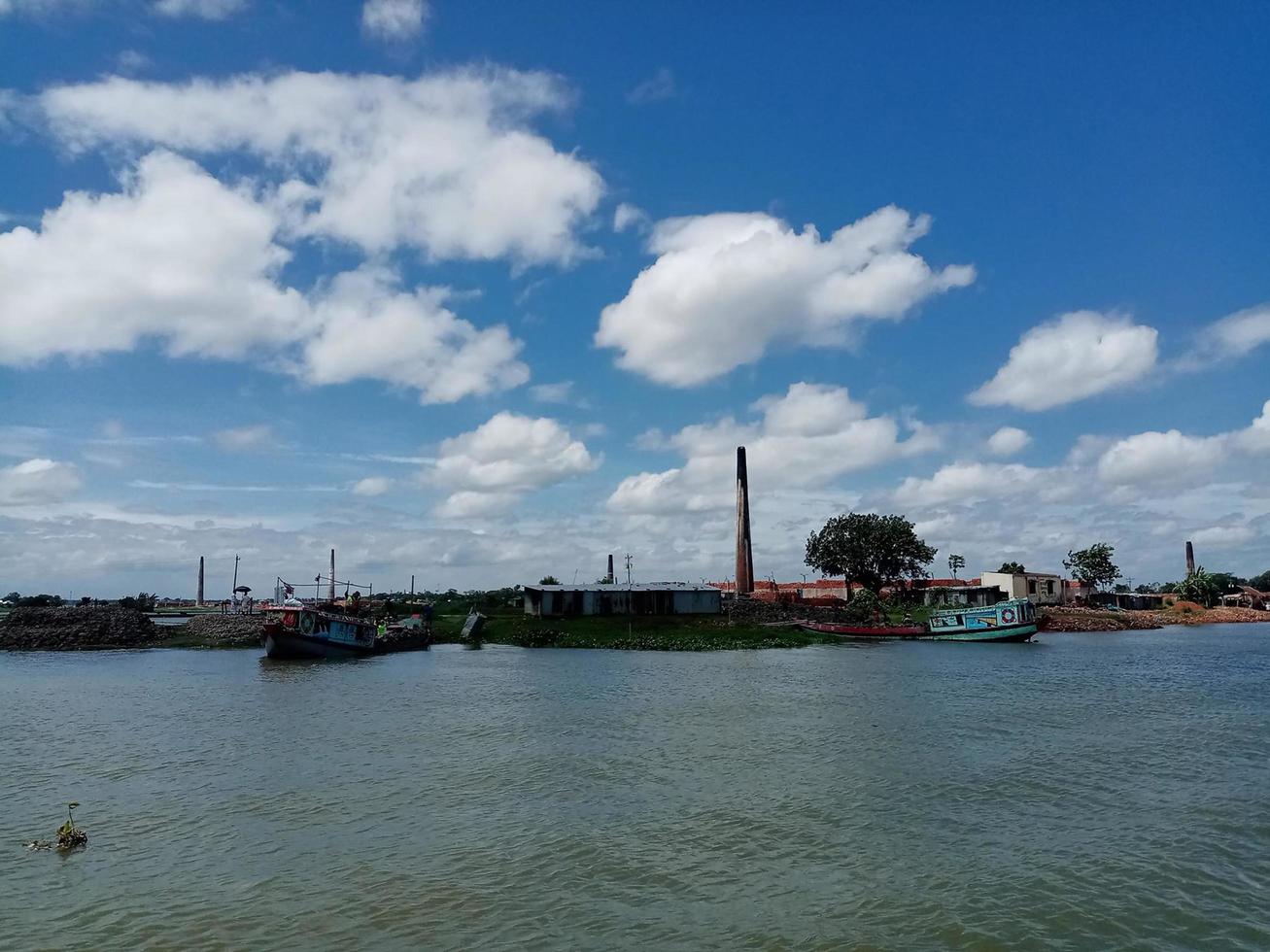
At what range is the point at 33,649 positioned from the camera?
2970 inches

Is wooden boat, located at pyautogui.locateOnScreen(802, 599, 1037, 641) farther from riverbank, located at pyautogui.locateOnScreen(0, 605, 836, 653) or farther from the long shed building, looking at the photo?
the long shed building

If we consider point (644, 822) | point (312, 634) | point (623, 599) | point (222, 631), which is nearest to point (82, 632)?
point (222, 631)

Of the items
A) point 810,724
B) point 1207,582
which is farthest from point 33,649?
point 1207,582

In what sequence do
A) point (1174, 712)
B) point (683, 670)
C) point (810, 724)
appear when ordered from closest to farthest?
point (810, 724)
point (1174, 712)
point (683, 670)

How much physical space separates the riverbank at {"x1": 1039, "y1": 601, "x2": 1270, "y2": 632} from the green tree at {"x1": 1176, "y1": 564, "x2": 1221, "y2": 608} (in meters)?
2.06

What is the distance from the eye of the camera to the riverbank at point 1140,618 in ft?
337

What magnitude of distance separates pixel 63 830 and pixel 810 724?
24621 mm

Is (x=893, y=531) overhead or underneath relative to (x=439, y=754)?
overhead

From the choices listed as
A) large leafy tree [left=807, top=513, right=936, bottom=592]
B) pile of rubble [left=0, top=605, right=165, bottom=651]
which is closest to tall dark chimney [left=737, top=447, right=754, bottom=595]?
large leafy tree [left=807, top=513, right=936, bottom=592]

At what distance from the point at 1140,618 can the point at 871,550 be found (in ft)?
136

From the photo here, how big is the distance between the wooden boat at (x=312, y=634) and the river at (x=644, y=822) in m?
21.8

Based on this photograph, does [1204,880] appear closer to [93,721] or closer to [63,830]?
[63,830]

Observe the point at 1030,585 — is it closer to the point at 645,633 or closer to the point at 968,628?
the point at 968,628

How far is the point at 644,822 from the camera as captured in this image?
19.6 m
